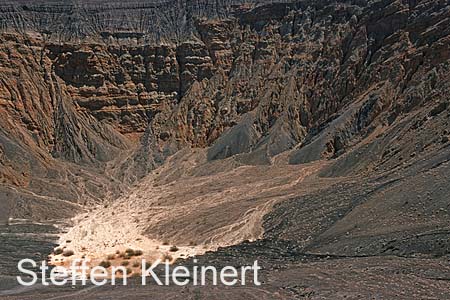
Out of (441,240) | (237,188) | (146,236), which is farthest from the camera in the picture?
(237,188)

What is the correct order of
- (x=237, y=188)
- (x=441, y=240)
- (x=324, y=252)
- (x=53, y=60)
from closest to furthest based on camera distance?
(x=441, y=240)
(x=324, y=252)
(x=237, y=188)
(x=53, y=60)

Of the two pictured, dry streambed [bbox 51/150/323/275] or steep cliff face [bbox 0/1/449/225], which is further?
steep cliff face [bbox 0/1/449/225]

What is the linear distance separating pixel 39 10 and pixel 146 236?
3590cm

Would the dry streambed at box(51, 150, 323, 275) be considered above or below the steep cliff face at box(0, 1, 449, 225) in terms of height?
below

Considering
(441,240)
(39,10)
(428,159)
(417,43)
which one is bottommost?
(441,240)

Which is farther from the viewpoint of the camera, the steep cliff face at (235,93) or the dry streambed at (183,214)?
the steep cliff face at (235,93)

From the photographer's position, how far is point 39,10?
189 feet

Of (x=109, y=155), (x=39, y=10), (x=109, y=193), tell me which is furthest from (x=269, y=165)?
(x=39, y=10)

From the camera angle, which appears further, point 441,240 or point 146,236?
point 146,236

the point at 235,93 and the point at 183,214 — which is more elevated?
the point at 235,93

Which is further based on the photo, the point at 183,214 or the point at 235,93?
the point at 235,93

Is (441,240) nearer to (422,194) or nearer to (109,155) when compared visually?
(422,194)

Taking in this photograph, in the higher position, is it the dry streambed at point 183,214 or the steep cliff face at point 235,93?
the steep cliff face at point 235,93

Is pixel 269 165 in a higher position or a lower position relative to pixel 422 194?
higher
